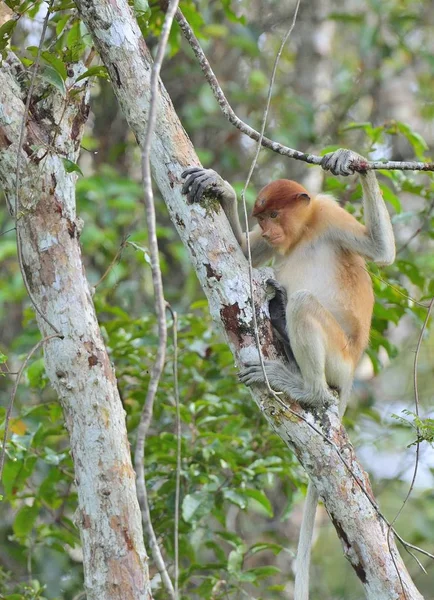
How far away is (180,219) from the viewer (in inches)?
117

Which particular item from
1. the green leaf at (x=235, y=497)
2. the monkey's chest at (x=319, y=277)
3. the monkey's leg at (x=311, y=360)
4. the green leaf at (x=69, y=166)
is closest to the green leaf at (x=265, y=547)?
the green leaf at (x=235, y=497)

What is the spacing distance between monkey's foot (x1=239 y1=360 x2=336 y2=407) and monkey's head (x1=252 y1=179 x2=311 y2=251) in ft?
3.02

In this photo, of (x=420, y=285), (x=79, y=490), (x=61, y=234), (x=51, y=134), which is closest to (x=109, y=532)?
(x=79, y=490)

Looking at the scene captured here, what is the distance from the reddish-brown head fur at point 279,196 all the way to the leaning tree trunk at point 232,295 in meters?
0.96

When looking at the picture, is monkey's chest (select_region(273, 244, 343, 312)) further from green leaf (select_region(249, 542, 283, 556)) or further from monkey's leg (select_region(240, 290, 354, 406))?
green leaf (select_region(249, 542, 283, 556))

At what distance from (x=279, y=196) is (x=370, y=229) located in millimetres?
482

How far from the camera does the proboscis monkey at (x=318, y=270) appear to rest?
11.8ft

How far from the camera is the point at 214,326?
5.05 metres

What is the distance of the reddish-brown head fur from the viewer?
13.1 feet

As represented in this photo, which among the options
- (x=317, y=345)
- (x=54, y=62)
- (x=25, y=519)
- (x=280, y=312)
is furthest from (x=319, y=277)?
(x=25, y=519)

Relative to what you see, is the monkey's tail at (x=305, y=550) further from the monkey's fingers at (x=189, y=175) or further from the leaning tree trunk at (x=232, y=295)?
the monkey's fingers at (x=189, y=175)

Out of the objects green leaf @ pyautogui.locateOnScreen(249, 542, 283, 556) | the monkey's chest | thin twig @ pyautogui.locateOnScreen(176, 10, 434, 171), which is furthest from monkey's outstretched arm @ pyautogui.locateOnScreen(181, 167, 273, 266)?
green leaf @ pyautogui.locateOnScreen(249, 542, 283, 556)

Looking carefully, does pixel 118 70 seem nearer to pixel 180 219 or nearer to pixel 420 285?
pixel 180 219

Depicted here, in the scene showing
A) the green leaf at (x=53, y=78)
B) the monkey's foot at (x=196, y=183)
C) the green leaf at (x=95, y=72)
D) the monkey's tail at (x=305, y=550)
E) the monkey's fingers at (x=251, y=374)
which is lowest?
the monkey's tail at (x=305, y=550)
